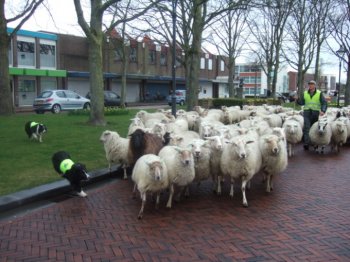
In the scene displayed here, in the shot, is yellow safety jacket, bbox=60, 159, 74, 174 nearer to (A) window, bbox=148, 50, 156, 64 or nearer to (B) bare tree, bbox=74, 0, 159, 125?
(B) bare tree, bbox=74, 0, 159, 125

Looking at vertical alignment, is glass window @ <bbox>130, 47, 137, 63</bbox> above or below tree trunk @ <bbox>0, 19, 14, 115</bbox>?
above

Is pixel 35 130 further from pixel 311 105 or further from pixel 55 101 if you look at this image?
pixel 55 101

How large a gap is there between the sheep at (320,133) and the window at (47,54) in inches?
1324

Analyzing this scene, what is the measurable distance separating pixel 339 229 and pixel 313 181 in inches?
124

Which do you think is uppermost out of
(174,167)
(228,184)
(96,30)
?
(96,30)

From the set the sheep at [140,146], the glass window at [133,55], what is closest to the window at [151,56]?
the glass window at [133,55]

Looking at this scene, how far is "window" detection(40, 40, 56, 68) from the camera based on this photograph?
40406 millimetres

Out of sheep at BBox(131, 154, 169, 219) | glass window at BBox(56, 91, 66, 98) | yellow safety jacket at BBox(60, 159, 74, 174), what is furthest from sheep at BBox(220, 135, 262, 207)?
glass window at BBox(56, 91, 66, 98)

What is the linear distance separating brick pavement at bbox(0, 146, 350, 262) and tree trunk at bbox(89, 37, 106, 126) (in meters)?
8.88

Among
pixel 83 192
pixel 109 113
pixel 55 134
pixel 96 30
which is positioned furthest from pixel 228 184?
pixel 109 113

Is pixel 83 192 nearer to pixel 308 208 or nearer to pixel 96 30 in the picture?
pixel 308 208

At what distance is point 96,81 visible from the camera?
16.6 metres

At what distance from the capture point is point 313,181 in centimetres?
890

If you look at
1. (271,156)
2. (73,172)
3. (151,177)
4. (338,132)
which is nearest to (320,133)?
(338,132)
